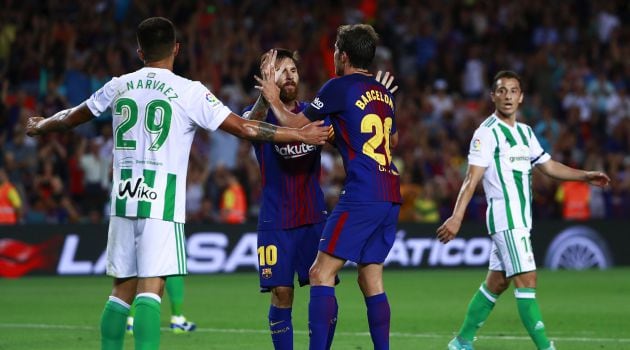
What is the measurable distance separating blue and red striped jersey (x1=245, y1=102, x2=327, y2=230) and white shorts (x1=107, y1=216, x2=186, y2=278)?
135 centimetres

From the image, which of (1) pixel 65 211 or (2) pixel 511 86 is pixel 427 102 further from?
(2) pixel 511 86

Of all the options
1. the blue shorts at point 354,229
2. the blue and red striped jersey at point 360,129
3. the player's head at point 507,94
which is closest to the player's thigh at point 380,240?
the blue shorts at point 354,229

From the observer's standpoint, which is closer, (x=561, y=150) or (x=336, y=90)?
(x=336, y=90)

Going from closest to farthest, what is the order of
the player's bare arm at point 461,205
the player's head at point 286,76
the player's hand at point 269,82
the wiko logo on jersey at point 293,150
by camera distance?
the player's hand at point 269,82, the wiko logo on jersey at point 293,150, the player's head at point 286,76, the player's bare arm at point 461,205

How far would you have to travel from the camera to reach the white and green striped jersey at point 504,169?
989 centimetres

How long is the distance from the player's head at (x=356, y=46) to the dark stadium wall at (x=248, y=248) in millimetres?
12367

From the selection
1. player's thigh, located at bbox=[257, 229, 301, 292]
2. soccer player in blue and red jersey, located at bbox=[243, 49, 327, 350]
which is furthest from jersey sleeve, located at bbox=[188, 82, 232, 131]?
player's thigh, located at bbox=[257, 229, 301, 292]

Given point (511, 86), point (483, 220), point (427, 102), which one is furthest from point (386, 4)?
point (511, 86)

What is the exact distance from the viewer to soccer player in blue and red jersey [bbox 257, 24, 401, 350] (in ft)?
26.1

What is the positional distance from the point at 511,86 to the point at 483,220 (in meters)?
12.0

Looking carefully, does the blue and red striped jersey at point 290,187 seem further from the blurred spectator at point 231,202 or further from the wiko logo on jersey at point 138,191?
the blurred spectator at point 231,202

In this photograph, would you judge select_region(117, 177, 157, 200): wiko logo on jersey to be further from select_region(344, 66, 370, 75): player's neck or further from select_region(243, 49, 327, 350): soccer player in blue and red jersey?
select_region(344, 66, 370, 75): player's neck

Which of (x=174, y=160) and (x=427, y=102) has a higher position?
(x=427, y=102)

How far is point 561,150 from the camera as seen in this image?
23.2m
